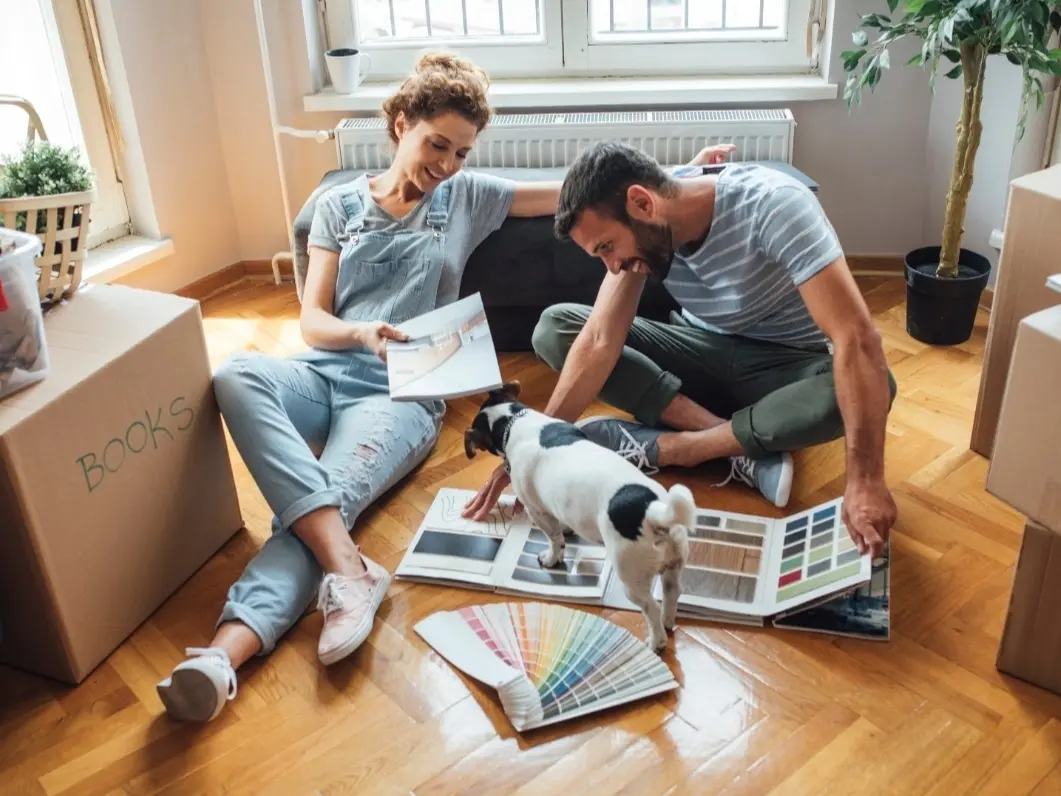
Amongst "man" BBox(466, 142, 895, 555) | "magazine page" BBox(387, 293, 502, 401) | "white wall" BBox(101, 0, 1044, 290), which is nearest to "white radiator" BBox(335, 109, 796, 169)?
"white wall" BBox(101, 0, 1044, 290)

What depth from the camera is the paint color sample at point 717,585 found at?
1651 mm

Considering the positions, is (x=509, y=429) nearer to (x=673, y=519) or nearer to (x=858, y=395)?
(x=673, y=519)

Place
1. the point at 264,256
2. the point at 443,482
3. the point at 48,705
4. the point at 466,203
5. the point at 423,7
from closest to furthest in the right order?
the point at 48,705 → the point at 443,482 → the point at 466,203 → the point at 423,7 → the point at 264,256

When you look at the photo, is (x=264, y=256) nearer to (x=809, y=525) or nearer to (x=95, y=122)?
(x=95, y=122)

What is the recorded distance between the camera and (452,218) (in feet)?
7.01

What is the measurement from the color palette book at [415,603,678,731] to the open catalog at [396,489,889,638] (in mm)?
73

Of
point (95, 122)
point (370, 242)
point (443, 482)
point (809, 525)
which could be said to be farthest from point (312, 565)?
point (95, 122)

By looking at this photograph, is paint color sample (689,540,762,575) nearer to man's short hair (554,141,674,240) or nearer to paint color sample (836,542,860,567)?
A: paint color sample (836,542,860,567)

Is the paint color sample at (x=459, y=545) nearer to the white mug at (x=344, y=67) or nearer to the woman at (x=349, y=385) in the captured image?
the woman at (x=349, y=385)

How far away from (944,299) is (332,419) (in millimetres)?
1426

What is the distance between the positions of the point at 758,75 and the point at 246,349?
4.97 feet

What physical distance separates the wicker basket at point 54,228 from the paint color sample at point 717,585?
112cm

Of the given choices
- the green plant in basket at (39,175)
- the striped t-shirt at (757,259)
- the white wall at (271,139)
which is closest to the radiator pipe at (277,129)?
the white wall at (271,139)

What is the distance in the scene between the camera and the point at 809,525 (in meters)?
1.77
